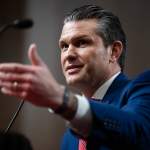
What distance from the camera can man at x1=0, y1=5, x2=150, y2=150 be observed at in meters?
0.79

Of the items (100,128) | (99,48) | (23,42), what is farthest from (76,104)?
(23,42)

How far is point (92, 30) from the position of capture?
57.9 inches

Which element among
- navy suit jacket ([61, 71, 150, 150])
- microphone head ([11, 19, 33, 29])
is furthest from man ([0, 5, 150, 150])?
microphone head ([11, 19, 33, 29])

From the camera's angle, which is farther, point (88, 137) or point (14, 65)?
point (88, 137)

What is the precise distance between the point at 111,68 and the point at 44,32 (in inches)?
42.0

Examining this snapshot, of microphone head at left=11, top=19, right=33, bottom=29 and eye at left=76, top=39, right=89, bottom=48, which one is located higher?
microphone head at left=11, top=19, right=33, bottom=29

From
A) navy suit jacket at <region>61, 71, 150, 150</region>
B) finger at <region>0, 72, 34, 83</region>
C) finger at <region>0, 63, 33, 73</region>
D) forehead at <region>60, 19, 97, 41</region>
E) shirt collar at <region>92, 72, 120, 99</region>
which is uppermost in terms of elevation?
finger at <region>0, 63, 33, 73</region>

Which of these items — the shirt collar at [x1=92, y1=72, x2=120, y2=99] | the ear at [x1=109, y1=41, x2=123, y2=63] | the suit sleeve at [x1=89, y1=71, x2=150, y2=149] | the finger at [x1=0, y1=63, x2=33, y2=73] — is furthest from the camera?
the ear at [x1=109, y1=41, x2=123, y2=63]

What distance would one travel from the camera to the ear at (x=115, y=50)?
1.54 m

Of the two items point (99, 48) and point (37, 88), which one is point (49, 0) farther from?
point (37, 88)

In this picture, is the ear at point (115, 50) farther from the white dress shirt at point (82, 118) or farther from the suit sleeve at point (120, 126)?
the white dress shirt at point (82, 118)

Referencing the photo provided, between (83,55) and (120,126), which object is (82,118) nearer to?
(120,126)

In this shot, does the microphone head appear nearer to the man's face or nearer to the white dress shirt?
the white dress shirt

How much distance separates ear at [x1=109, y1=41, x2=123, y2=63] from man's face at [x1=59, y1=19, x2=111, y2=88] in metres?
0.04
